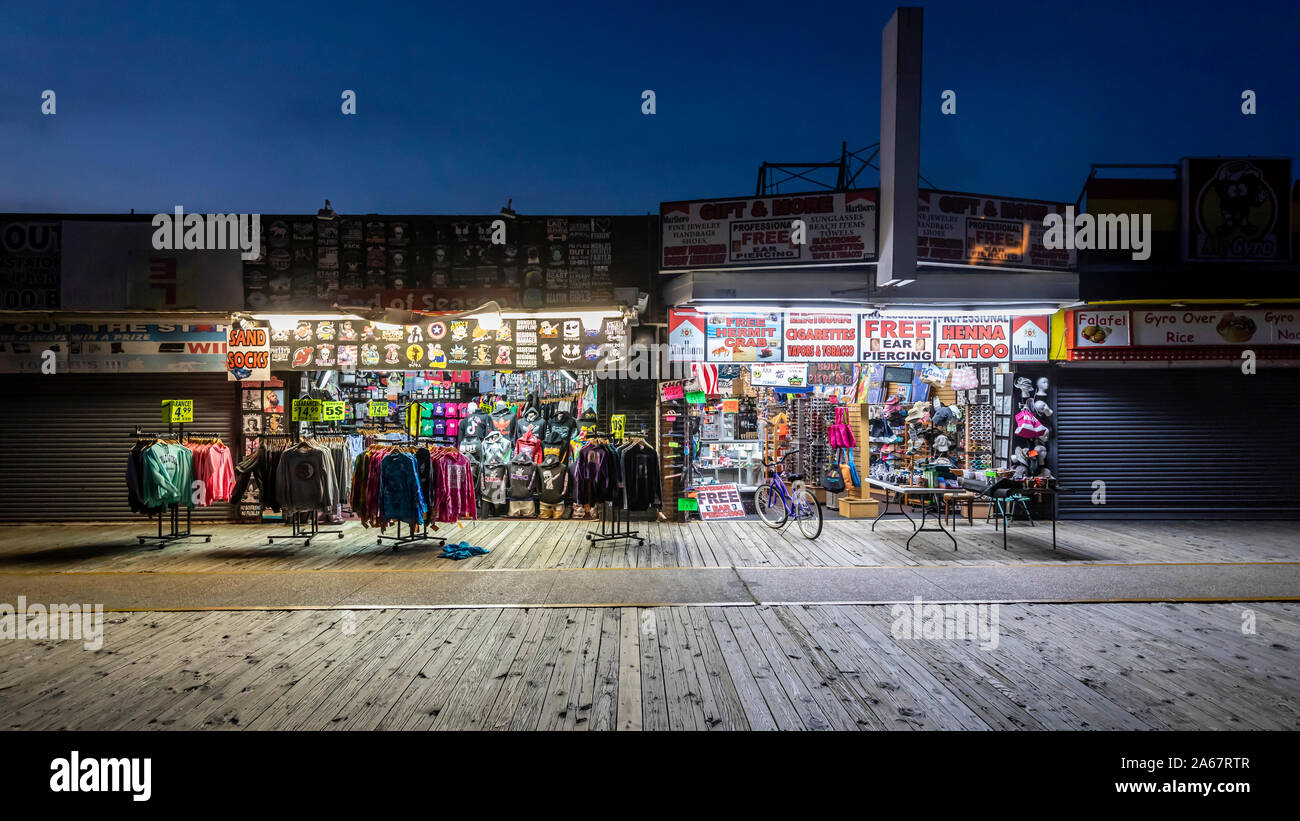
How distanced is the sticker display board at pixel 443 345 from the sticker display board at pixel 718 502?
2.92 metres

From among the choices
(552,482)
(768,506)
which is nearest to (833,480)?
(768,506)

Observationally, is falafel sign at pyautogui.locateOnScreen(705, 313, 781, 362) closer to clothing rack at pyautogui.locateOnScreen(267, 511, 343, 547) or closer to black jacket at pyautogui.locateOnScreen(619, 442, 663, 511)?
black jacket at pyautogui.locateOnScreen(619, 442, 663, 511)

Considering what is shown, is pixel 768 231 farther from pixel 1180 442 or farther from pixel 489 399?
pixel 1180 442

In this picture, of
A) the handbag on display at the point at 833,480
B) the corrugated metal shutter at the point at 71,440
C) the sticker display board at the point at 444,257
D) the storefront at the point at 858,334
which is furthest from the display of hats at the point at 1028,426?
the corrugated metal shutter at the point at 71,440

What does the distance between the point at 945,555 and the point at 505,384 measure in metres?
7.44

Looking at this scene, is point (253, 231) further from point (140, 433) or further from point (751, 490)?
point (751, 490)

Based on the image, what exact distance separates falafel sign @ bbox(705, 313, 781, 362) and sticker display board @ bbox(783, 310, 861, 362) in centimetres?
28

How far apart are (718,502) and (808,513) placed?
1.78 m

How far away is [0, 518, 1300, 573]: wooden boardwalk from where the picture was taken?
7492 millimetres

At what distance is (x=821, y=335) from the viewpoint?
10070 mm

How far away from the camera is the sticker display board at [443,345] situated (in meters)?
9.93

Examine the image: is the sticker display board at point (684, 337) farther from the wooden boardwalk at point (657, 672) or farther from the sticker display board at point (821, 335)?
the wooden boardwalk at point (657, 672)
